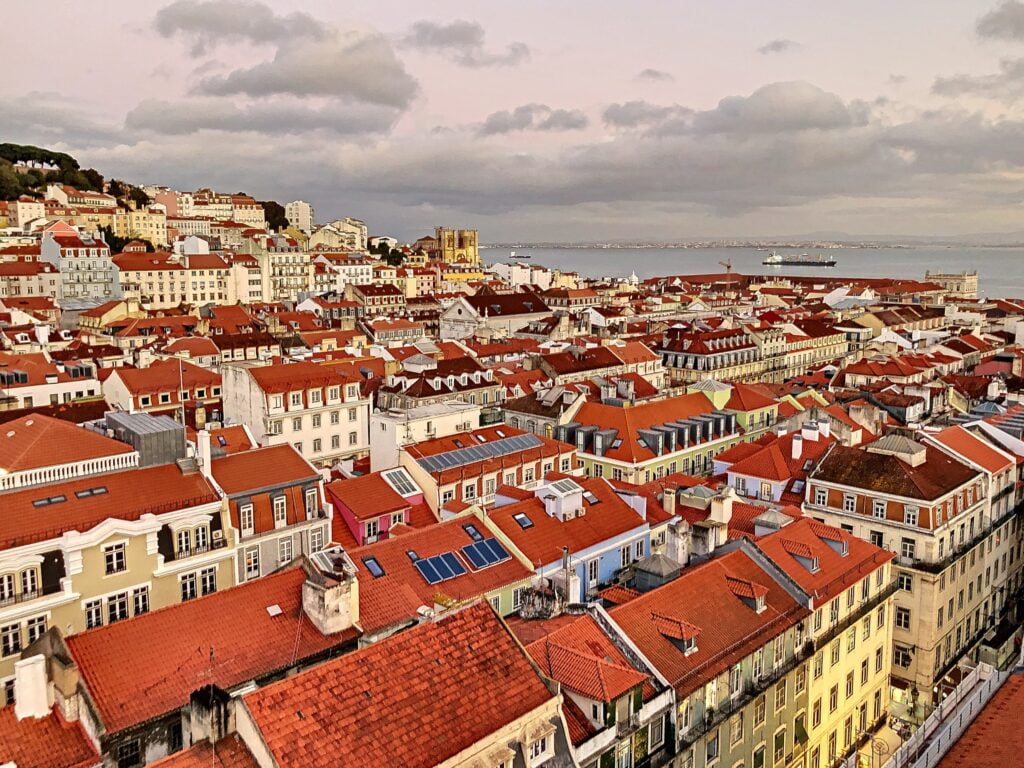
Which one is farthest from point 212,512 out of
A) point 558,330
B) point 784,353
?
point 784,353

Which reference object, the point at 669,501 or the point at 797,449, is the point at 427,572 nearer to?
the point at 669,501

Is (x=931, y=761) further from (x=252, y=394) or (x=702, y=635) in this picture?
(x=252, y=394)

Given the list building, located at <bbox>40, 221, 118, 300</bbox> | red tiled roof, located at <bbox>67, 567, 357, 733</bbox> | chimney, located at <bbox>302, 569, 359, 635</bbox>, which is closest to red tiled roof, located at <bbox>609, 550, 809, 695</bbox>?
chimney, located at <bbox>302, 569, 359, 635</bbox>

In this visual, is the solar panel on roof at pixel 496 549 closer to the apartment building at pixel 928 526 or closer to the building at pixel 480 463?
the building at pixel 480 463

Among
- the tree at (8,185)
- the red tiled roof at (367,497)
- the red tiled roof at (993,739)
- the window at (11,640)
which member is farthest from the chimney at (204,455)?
the tree at (8,185)

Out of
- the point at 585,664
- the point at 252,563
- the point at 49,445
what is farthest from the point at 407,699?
the point at 49,445
